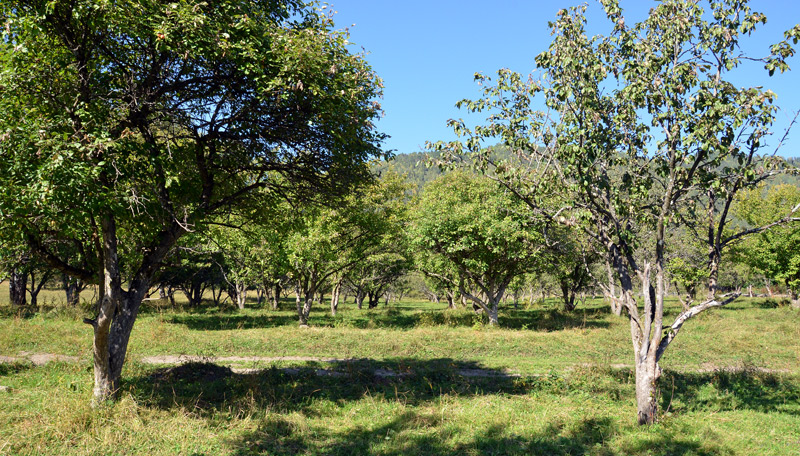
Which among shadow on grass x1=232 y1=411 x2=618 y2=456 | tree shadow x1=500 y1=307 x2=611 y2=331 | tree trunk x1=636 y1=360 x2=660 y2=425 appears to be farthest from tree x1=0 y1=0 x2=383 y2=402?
tree shadow x1=500 y1=307 x2=611 y2=331

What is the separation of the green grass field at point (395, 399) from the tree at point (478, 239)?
20.1ft

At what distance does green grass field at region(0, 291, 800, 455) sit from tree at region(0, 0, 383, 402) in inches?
70.5

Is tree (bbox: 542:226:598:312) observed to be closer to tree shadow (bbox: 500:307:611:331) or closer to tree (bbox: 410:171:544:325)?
tree (bbox: 410:171:544:325)

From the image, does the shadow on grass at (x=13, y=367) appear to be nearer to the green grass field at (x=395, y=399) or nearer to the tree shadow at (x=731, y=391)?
the green grass field at (x=395, y=399)

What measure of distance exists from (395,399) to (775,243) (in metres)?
43.1

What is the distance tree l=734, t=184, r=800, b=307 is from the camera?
38.5 meters

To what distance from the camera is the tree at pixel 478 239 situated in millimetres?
26062

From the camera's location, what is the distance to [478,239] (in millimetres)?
27391

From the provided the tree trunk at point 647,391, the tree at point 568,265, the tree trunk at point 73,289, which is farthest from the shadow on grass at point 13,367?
the tree trunk at point 73,289

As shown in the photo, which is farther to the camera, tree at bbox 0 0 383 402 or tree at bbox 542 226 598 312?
tree at bbox 542 226 598 312

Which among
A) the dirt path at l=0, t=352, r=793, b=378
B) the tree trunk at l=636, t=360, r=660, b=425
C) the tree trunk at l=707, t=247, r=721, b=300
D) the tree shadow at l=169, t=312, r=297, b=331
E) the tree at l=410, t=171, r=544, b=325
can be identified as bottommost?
the tree shadow at l=169, t=312, r=297, b=331

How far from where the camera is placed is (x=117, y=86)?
29.9 feet

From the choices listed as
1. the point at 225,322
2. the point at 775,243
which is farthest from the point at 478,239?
the point at 775,243

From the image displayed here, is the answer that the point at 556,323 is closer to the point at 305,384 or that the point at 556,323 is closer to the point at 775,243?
the point at 305,384
